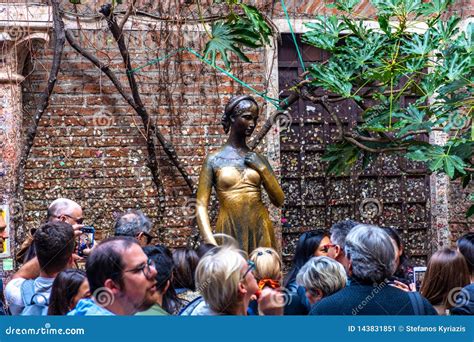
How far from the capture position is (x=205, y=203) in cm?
727

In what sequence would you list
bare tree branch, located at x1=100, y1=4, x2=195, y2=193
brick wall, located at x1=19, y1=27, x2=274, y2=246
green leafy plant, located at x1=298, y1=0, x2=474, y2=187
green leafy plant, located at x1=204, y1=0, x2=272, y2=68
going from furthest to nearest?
1. brick wall, located at x1=19, y1=27, x2=274, y2=246
2. bare tree branch, located at x1=100, y1=4, x2=195, y2=193
3. green leafy plant, located at x1=204, y1=0, x2=272, y2=68
4. green leafy plant, located at x1=298, y1=0, x2=474, y2=187

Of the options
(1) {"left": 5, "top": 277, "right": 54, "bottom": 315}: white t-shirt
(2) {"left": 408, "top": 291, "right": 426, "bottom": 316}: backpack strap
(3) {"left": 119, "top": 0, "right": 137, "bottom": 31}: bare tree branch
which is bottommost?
(1) {"left": 5, "top": 277, "right": 54, "bottom": 315}: white t-shirt

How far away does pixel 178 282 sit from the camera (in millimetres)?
5137

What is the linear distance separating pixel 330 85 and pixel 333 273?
10.1 ft

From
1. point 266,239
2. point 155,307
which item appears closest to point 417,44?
point 266,239

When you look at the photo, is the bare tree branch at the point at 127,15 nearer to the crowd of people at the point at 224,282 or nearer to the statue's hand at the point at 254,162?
the statue's hand at the point at 254,162

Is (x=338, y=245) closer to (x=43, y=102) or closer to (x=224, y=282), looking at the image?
(x=224, y=282)

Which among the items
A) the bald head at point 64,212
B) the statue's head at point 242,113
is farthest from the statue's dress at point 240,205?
the bald head at point 64,212

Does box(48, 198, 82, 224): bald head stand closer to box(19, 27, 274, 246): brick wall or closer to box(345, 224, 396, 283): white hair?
box(345, 224, 396, 283): white hair

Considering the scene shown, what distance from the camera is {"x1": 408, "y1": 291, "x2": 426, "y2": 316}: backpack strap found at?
14.0ft

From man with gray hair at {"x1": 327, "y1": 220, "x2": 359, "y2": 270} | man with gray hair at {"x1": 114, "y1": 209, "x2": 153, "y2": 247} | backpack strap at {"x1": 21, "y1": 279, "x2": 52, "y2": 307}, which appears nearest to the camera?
backpack strap at {"x1": 21, "y1": 279, "x2": 52, "y2": 307}

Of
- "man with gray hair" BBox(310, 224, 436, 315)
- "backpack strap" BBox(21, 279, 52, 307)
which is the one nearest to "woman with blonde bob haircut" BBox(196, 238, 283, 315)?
"man with gray hair" BBox(310, 224, 436, 315)

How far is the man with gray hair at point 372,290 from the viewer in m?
4.29

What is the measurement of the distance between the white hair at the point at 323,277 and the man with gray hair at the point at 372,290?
20.3 inches
